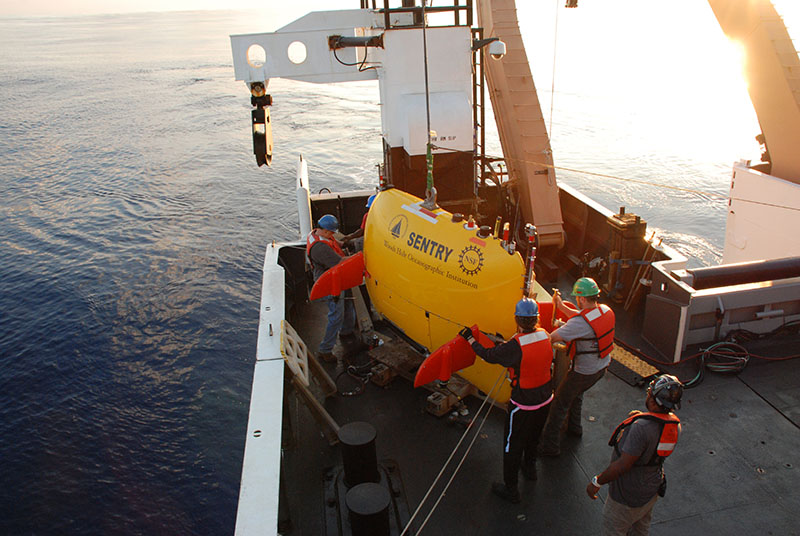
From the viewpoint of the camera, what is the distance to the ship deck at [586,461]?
12.7ft

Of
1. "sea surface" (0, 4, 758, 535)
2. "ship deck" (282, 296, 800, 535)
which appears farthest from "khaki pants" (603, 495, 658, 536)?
"sea surface" (0, 4, 758, 535)

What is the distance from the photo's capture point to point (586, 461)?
4371 mm

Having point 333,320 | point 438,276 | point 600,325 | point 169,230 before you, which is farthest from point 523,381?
point 169,230

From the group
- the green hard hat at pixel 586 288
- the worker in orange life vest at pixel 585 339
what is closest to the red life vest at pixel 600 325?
the worker in orange life vest at pixel 585 339

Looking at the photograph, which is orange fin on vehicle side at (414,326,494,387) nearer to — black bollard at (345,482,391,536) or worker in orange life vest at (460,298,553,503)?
worker in orange life vest at (460,298,553,503)

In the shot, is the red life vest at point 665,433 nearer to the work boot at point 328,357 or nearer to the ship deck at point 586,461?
the ship deck at point 586,461

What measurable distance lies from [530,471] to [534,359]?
1.04m

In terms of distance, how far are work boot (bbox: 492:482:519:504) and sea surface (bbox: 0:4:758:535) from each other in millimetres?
4746

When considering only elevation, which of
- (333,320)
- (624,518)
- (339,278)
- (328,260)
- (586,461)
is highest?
(328,260)

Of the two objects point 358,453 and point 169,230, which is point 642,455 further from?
point 169,230

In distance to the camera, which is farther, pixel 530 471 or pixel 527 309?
pixel 530 471

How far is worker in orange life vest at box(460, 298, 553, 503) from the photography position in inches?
143

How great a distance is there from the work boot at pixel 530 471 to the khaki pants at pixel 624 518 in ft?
2.74

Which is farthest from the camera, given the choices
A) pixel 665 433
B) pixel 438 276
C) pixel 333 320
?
pixel 333 320
